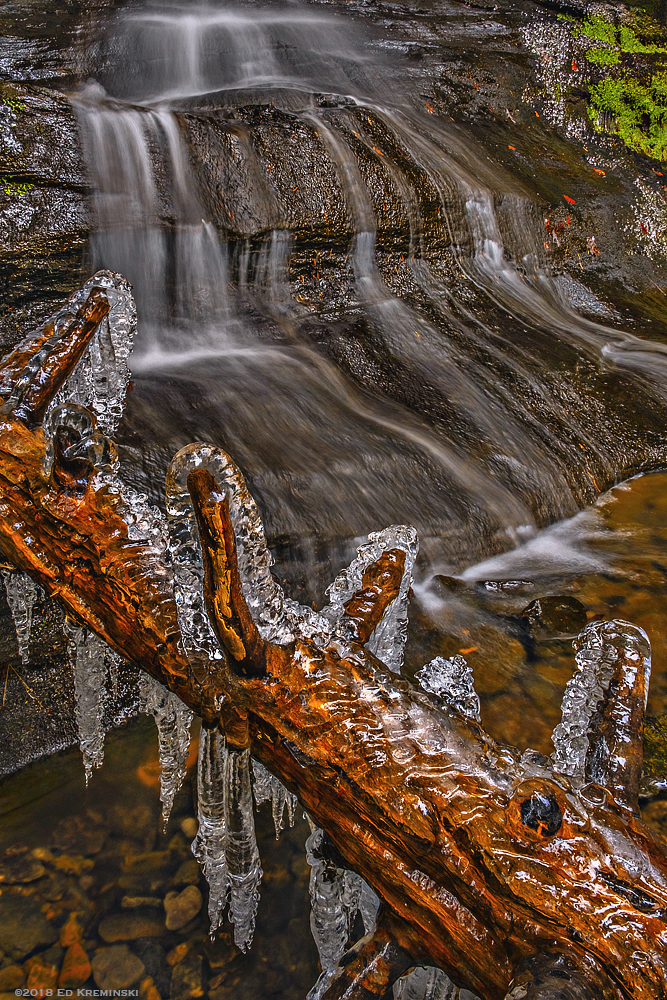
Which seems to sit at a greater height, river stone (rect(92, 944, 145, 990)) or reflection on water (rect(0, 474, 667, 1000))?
reflection on water (rect(0, 474, 667, 1000))

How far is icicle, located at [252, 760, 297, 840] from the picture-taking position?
7.57 ft

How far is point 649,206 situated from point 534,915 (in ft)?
24.0

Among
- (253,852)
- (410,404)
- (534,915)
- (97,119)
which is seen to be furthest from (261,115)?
(534,915)

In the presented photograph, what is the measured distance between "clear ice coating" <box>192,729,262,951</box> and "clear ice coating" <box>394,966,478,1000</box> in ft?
1.84

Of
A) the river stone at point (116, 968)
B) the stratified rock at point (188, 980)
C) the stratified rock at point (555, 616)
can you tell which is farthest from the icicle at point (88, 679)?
the stratified rock at point (555, 616)

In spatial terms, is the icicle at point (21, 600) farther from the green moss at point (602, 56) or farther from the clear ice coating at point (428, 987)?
the green moss at point (602, 56)

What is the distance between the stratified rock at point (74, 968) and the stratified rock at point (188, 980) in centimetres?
32

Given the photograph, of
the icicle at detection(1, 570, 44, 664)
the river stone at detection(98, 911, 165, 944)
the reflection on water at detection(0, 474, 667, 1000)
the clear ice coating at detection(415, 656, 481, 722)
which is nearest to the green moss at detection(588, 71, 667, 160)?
the reflection on water at detection(0, 474, 667, 1000)

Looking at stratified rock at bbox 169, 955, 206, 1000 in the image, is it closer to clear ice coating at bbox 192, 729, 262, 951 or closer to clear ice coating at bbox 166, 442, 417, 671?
clear ice coating at bbox 192, 729, 262, 951

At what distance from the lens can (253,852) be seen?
6.68 feet

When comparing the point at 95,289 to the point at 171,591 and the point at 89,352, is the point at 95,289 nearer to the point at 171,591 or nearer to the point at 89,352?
the point at 89,352

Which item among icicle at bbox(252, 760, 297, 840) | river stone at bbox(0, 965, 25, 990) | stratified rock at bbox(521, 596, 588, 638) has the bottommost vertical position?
river stone at bbox(0, 965, 25, 990)

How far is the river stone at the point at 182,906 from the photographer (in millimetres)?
2535

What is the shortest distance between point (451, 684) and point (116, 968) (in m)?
1.66
